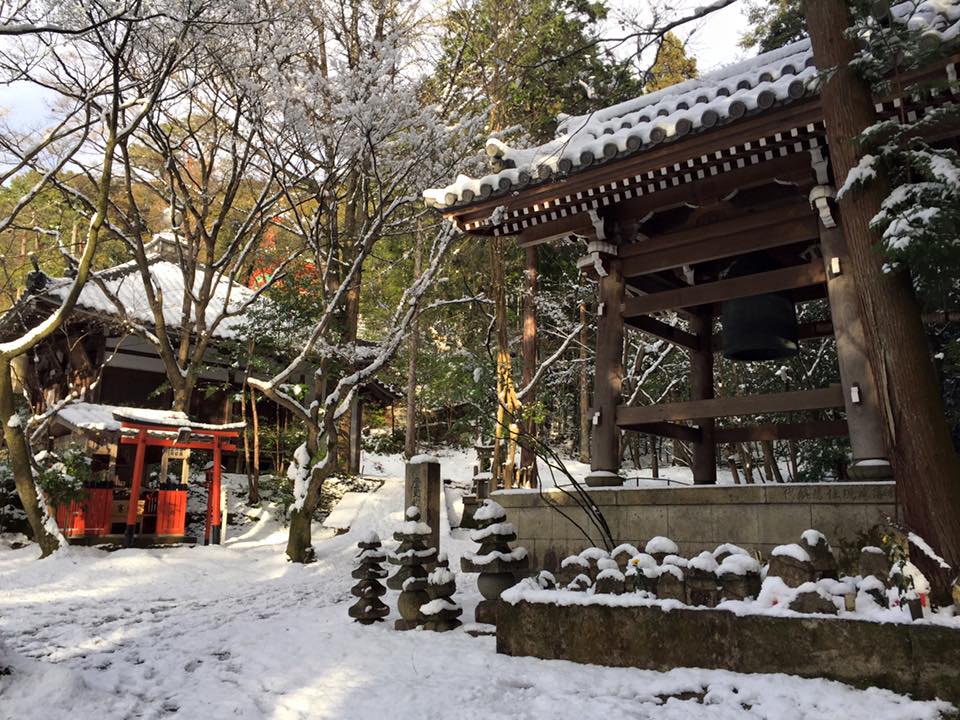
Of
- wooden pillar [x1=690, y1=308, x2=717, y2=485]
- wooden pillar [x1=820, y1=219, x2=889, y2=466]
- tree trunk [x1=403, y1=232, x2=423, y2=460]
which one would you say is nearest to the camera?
wooden pillar [x1=820, y1=219, x2=889, y2=466]

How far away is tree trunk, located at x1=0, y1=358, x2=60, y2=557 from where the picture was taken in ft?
39.0

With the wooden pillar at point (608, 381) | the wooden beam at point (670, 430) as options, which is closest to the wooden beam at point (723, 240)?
the wooden pillar at point (608, 381)

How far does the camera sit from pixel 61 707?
13.9 feet

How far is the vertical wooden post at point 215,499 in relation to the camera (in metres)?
15.4

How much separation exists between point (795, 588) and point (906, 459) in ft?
3.89

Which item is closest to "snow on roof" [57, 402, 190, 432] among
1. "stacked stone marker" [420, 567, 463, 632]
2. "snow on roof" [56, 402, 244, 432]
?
"snow on roof" [56, 402, 244, 432]

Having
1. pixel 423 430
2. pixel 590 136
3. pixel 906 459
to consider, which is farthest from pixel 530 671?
pixel 423 430

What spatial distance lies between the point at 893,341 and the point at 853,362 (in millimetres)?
1328

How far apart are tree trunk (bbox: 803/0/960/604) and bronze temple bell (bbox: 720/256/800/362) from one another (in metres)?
2.02

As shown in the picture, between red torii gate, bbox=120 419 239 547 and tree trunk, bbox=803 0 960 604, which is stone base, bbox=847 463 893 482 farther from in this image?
red torii gate, bbox=120 419 239 547

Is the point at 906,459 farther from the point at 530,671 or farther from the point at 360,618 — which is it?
the point at 360,618

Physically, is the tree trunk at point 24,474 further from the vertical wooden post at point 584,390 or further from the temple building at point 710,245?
the vertical wooden post at point 584,390

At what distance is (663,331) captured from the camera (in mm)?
8383

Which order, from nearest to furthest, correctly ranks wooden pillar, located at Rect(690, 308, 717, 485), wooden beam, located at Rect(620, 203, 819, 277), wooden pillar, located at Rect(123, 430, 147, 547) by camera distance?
1. wooden beam, located at Rect(620, 203, 819, 277)
2. wooden pillar, located at Rect(690, 308, 717, 485)
3. wooden pillar, located at Rect(123, 430, 147, 547)
